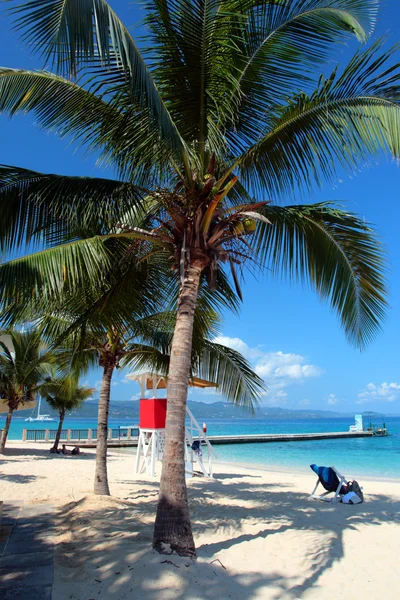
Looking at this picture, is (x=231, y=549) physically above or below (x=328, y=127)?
below

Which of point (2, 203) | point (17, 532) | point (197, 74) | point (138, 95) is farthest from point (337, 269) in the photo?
point (17, 532)

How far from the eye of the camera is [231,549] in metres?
5.13

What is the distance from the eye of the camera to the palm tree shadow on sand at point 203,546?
3916mm

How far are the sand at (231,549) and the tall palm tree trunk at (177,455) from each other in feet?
0.68

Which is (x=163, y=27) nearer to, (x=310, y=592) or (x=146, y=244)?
(x=146, y=244)

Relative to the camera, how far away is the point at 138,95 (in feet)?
15.6

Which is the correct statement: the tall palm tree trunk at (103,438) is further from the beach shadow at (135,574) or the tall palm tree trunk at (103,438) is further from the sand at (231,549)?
the beach shadow at (135,574)

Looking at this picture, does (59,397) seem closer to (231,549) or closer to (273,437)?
(231,549)

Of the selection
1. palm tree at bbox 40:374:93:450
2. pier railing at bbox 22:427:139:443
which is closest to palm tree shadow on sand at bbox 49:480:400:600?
palm tree at bbox 40:374:93:450

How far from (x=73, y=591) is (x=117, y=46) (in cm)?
458

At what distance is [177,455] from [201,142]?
378 centimetres

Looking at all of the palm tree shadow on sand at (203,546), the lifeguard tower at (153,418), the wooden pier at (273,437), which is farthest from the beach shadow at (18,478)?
the wooden pier at (273,437)

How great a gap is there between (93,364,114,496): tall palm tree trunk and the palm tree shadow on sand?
0.67 meters

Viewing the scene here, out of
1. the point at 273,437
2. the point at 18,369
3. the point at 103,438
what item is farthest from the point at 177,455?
the point at 273,437
